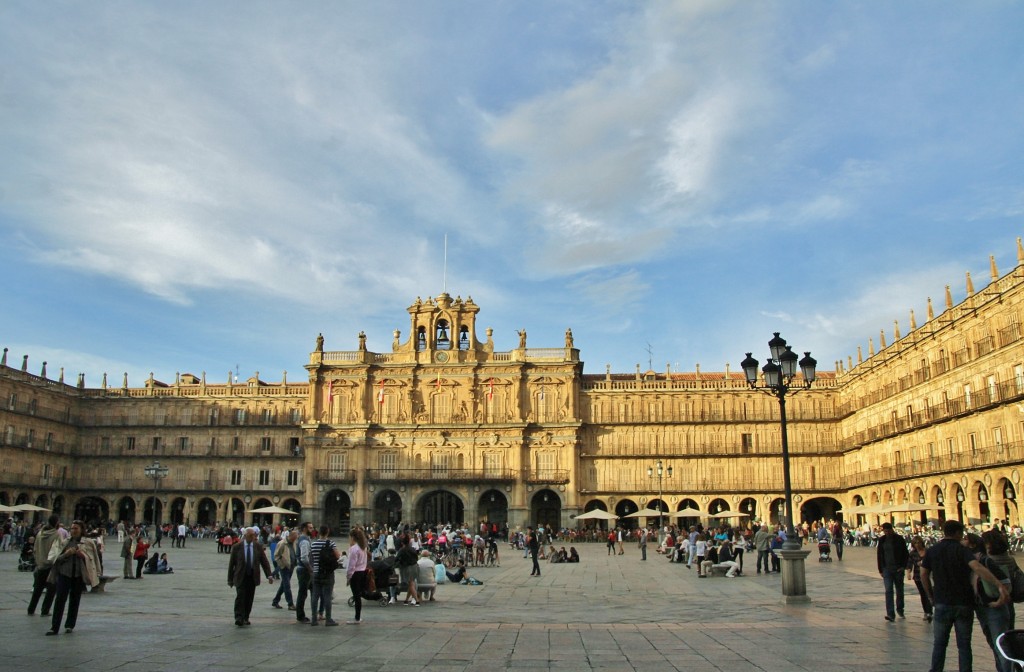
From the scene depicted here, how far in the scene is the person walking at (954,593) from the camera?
9.06 metres

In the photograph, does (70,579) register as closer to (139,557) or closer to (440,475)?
(139,557)

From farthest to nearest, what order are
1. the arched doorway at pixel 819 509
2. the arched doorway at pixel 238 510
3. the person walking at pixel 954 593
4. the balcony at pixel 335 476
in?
the arched doorway at pixel 238 510 < the arched doorway at pixel 819 509 < the balcony at pixel 335 476 < the person walking at pixel 954 593

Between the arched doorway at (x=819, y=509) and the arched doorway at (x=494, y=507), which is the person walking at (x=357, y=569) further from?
the arched doorway at (x=819, y=509)

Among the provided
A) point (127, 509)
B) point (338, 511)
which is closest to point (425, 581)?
point (338, 511)

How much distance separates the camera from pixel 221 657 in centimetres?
1072

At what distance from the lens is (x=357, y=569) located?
594 inches

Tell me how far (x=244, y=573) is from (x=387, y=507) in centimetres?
5025

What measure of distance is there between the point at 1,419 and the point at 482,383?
107 feet

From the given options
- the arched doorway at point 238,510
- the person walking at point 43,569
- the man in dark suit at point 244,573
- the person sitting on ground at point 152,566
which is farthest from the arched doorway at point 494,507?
the man in dark suit at point 244,573

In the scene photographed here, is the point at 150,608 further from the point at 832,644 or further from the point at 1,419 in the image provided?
the point at 1,419

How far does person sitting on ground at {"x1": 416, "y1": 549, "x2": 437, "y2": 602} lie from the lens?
18609 mm

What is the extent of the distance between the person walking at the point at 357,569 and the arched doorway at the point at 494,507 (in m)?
47.2

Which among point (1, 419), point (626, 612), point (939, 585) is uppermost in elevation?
point (1, 419)

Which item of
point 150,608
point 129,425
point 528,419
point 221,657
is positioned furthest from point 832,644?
point 129,425
